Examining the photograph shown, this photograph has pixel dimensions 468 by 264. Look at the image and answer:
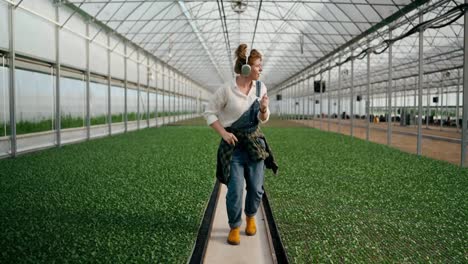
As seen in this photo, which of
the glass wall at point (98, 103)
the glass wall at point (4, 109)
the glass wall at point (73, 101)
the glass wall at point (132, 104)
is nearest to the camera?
the glass wall at point (4, 109)

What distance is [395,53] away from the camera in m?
28.0

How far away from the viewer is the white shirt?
3.97m

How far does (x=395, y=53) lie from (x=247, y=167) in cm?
2688

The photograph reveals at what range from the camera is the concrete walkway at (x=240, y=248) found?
12.2ft

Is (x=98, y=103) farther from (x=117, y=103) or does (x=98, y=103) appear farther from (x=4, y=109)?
(x=4, y=109)

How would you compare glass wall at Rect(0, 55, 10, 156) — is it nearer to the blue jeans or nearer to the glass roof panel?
the glass roof panel

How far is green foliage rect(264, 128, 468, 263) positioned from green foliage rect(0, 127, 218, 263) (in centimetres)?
118

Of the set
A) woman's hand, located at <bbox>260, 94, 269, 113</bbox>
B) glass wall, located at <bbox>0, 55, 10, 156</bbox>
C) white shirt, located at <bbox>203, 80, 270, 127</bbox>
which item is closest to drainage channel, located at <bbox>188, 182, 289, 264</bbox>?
white shirt, located at <bbox>203, 80, 270, 127</bbox>

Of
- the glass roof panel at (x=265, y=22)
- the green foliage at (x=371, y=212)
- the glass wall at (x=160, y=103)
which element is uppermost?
the glass roof panel at (x=265, y=22)

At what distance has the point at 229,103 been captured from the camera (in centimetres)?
398

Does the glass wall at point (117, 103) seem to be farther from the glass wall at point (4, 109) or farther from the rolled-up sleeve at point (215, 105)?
the rolled-up sleeve at point (215, 105)

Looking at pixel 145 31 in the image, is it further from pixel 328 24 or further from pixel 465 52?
pixel 465 52

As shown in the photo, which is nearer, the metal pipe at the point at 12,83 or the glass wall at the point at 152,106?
the metal pipe at the point at 12,83

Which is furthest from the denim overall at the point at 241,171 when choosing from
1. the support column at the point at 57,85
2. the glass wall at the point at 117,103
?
the glass wall at the point at 117,103
